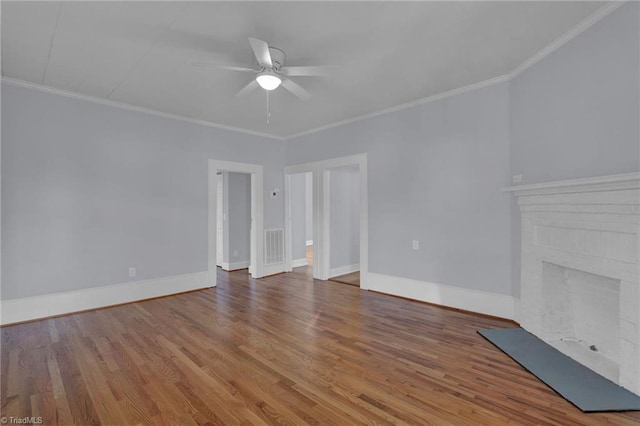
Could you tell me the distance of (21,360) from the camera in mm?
2504

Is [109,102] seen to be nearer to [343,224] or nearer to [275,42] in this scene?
[275,42]

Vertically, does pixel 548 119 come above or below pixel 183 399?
above

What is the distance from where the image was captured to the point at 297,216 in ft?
21.7

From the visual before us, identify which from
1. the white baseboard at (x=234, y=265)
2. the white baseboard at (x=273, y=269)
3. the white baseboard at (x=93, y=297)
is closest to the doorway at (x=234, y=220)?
the white baseboard at (x=234, y=265)

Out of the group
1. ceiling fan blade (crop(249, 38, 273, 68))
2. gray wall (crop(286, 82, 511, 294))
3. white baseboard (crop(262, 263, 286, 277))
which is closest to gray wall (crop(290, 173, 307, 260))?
white baseboard (crop(262, 263, 286, 277))

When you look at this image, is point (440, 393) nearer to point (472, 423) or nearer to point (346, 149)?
point (472, 423)

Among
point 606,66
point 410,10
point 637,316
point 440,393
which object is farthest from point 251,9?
point 637,316

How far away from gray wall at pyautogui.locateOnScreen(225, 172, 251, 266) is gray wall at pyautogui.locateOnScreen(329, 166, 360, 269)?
2069mm

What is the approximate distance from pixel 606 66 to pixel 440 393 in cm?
280

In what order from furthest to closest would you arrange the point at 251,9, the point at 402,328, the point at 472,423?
the point at 402,328 → the point at 251,9 → the point at 472,423

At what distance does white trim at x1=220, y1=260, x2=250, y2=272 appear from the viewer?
247 inches

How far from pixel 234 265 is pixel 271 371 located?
14.1ft

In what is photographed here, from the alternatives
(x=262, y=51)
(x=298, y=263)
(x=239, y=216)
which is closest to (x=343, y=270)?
(x=298, y=263)

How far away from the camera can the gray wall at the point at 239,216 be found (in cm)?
632
